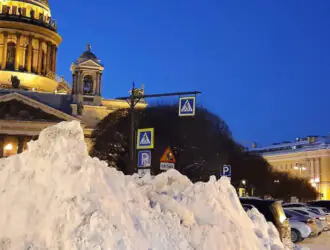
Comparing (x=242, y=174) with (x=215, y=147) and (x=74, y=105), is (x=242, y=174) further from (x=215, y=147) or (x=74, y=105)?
A: (x=74, y=105)

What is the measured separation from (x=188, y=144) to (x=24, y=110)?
24.0 m

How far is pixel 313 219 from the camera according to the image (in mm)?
23812

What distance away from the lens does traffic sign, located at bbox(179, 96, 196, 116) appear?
67.1 ft

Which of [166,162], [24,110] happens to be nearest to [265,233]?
[166,162]

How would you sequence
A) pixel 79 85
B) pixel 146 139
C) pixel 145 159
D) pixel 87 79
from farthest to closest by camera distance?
pixel 87 79, pixel 79 85, pixel 146 139, pixel 145 159

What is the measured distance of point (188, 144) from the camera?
47.5 m

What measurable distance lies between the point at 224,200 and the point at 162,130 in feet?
130

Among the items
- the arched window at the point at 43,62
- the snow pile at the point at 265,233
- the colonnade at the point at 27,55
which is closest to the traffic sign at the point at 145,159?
the snow pile at the point at 265,233

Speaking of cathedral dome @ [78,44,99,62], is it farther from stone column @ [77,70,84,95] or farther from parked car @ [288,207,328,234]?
parked car @ [288,207,328,234]

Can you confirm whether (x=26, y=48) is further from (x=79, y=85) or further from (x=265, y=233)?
Result: (x=265, y=233)

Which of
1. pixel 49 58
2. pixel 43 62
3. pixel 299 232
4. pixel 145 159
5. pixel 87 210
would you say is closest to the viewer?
pixel 87 210

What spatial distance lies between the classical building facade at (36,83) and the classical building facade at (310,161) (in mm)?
40314

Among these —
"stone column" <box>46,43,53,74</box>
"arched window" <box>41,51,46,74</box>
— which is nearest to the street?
"arched window" <box>41,51,46,74</box>

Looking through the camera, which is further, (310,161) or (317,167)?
(310,161)
